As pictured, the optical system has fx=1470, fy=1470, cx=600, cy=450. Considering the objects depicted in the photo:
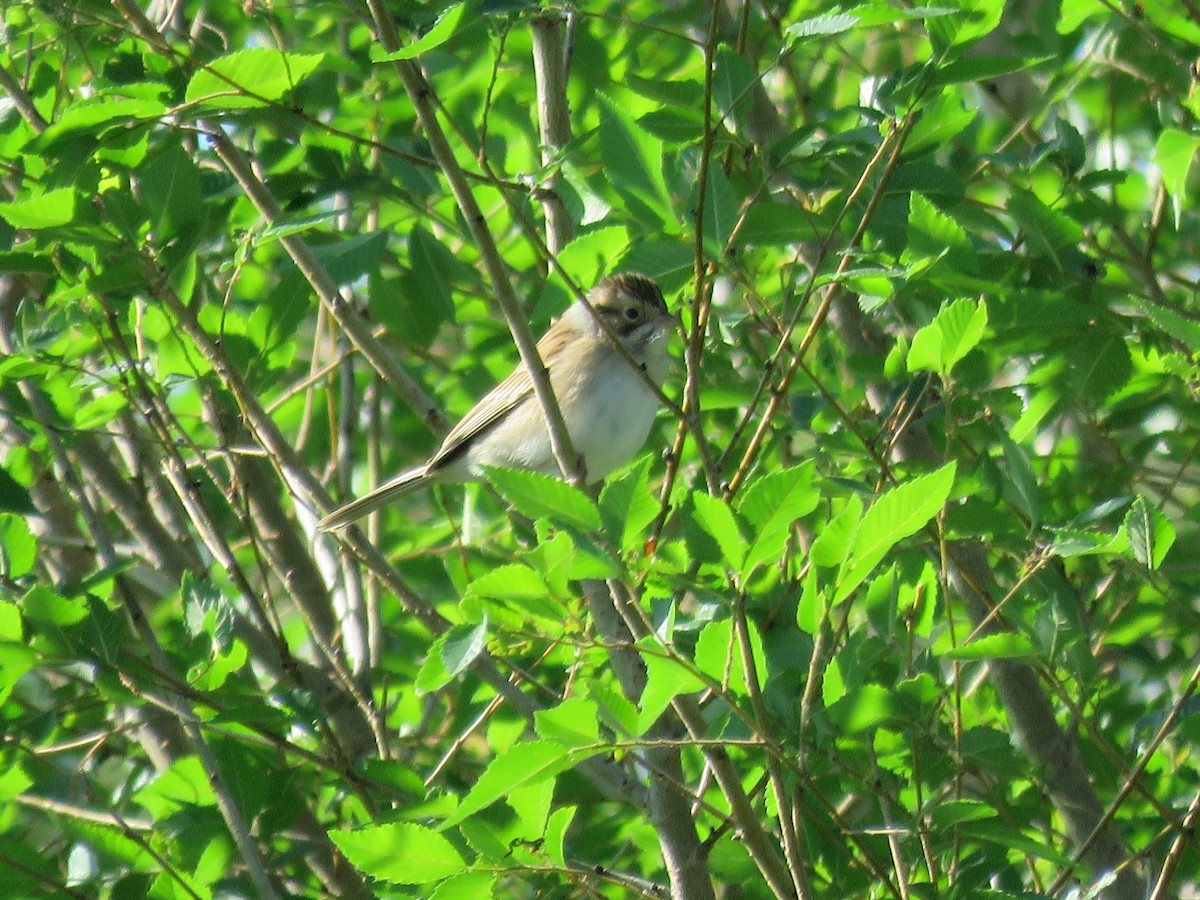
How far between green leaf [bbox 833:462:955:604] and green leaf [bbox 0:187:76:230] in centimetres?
183

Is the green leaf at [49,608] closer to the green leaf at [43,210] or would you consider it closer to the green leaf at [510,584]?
the green leaf at [43,210]

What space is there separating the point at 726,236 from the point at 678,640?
1.02m

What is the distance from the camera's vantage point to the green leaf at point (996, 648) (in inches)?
103

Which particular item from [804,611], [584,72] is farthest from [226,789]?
[584,72]

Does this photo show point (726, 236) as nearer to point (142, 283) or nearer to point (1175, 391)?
point (142, 283)

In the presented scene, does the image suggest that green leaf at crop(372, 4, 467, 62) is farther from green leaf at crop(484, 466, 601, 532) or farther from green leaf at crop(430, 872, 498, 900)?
green leaf at crop(430, 872, 498, 900)

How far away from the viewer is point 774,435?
4070 mm

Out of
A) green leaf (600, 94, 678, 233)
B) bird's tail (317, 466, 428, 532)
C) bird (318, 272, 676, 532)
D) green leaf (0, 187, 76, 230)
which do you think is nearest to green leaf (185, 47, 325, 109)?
green leaf (0, 187, 76, 230)

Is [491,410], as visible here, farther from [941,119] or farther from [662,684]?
[662,684]

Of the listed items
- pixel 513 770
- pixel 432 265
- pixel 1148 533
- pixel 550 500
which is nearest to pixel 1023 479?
pixel 1148 533

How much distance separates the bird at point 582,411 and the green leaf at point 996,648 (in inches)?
89.6

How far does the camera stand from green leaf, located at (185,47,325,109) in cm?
289

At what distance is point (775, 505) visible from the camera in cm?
224

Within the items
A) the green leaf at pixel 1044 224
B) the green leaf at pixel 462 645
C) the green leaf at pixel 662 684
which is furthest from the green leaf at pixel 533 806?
the green leaf at pixel 1044 224
